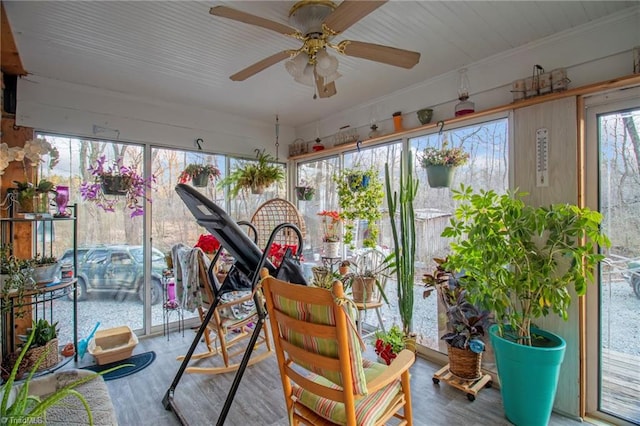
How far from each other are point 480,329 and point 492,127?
1.62 meters

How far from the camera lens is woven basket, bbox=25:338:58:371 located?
2.45 m

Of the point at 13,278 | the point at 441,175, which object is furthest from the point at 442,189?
the point at 13,278

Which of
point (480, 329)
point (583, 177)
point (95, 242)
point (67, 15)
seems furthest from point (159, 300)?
point (583, 177)

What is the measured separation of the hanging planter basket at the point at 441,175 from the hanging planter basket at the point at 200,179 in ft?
7.72

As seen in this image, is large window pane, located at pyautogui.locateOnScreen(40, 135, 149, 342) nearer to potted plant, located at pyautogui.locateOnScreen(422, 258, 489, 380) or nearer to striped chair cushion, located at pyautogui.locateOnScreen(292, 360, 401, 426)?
striped chair cushion, located at pyautogui.locateOnScreen(292, 360, 401, 426)

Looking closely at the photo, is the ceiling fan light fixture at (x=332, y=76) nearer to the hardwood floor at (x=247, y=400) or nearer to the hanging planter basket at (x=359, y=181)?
the hanging planter basket at (x=359, y=181)

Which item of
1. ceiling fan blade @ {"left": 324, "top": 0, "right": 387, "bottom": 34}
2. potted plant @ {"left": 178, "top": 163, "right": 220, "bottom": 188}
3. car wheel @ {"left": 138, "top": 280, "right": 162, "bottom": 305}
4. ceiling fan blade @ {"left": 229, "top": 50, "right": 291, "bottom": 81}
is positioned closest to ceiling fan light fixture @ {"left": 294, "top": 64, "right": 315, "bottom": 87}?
ceiling fan blade @ {"left": 229, "top": 50, "right": 291, "bottom": 81}

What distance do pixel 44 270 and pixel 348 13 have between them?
110 inches

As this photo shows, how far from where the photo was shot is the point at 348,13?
1493 millimetres

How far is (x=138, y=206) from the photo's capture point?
338 cm

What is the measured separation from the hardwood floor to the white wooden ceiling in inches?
101

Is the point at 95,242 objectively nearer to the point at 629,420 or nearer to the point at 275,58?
the point at 275,58

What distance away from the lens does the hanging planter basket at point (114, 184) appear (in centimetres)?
302

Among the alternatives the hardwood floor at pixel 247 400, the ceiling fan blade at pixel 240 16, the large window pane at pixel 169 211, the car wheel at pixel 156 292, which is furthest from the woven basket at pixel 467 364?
the car wheel at pixel 156 292
